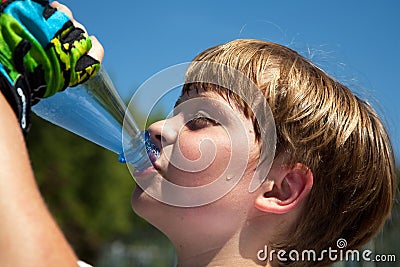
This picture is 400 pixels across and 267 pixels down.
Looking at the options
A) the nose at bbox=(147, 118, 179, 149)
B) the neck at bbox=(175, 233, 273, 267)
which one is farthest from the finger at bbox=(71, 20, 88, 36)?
the neck at bbox=(175, 233, 273, 267)

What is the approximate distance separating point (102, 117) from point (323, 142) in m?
0.62

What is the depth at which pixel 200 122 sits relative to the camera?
5.78ft

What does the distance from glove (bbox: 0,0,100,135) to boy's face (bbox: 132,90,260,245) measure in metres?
0.53

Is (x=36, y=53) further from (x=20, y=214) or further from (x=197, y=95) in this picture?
(x=197, y=95)

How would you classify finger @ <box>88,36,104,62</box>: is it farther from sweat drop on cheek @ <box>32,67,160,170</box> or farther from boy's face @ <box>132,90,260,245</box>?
boy's face @ <box>132,90,260,245</box>

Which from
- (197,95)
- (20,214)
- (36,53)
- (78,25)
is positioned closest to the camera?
(20,214)

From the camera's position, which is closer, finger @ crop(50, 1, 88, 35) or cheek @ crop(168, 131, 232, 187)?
finger @ crop(50, 1, 88, 35)

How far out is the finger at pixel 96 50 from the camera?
4.15 feet

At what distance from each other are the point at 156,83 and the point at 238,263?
1.71 ft

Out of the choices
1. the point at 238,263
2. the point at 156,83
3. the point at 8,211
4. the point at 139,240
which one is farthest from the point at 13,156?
the point at 139,240

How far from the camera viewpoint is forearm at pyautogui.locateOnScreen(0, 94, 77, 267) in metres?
0.92

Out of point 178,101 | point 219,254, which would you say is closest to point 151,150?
point 178,101

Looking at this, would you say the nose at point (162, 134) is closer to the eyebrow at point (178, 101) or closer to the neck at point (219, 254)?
the eyebrow at point (178, 101)

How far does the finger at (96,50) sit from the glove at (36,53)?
0.04 metres
